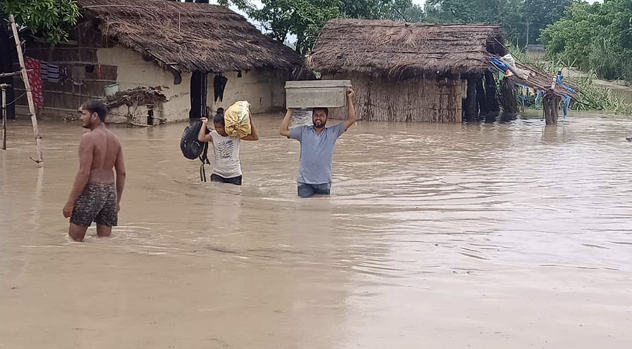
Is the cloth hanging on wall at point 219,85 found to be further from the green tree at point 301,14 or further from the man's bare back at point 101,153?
the man's bare back at point 101,153

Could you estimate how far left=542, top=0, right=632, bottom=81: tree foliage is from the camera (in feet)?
94.6

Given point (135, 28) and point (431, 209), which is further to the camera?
point (135, 28)

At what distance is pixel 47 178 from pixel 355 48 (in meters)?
12.3

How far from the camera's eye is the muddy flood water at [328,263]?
413 centimetres

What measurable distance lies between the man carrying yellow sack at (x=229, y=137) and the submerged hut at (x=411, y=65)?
11.9 meters

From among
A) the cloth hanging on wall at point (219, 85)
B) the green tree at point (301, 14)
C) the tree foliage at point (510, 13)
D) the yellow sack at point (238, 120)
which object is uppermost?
the tree foliage at point (510, 13)

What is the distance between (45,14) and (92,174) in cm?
1110

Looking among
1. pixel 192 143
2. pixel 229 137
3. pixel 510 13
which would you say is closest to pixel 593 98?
pixel 192 143

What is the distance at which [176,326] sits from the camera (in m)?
4.16

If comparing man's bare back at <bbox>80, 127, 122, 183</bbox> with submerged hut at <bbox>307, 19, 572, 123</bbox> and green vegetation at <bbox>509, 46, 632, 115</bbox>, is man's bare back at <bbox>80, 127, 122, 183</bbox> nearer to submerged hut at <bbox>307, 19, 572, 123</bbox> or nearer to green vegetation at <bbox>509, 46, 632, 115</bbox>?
submerged hut at <bbox>307, 19, 572, 123</bbox>

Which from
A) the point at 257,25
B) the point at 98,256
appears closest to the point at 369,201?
the point at 98,256

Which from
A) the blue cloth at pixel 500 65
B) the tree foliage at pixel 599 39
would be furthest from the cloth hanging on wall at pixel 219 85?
the tree foliage at pixel 599 39

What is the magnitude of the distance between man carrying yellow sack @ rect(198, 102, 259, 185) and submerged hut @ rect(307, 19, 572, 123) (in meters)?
11.9

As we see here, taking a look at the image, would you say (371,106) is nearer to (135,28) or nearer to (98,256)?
(135,28)
